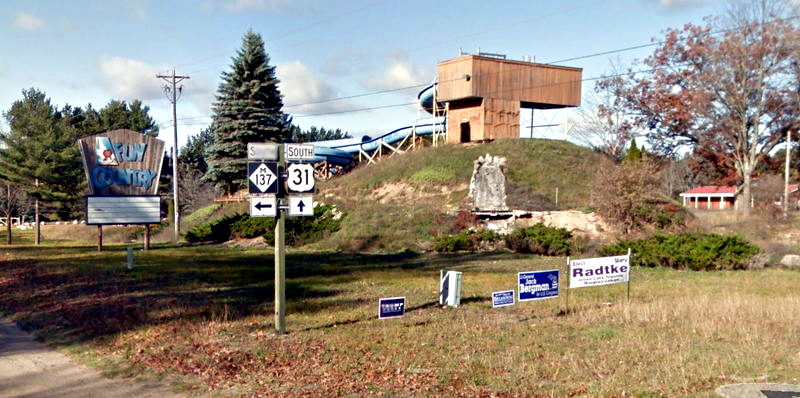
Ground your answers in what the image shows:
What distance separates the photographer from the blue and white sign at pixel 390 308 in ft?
42.2

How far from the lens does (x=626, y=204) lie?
1188 inches

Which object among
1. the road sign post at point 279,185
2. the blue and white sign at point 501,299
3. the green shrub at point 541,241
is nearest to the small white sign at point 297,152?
the road sign post at point 279,185

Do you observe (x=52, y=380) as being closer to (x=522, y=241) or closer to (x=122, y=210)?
(x=522, y=241)

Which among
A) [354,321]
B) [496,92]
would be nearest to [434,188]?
[496,92]

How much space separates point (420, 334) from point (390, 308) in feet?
3.81

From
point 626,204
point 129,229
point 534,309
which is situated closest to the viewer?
point 534,309

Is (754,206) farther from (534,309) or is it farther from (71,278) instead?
(71,278)

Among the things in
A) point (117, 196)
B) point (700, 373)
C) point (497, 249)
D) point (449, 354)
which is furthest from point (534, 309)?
point (117, 196)

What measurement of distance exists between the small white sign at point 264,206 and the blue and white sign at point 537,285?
4893 millimetres

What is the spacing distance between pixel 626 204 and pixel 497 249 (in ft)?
19.1

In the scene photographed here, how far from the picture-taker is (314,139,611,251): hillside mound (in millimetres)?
35094

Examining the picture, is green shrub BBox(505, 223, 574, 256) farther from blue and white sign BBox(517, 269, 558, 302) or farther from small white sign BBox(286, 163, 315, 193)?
small white sign BBox(286, 163, 315, 193)

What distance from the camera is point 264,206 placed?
11914 millimetres

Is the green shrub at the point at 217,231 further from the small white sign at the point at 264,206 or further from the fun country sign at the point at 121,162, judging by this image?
the small white sign at the point at 264,206
